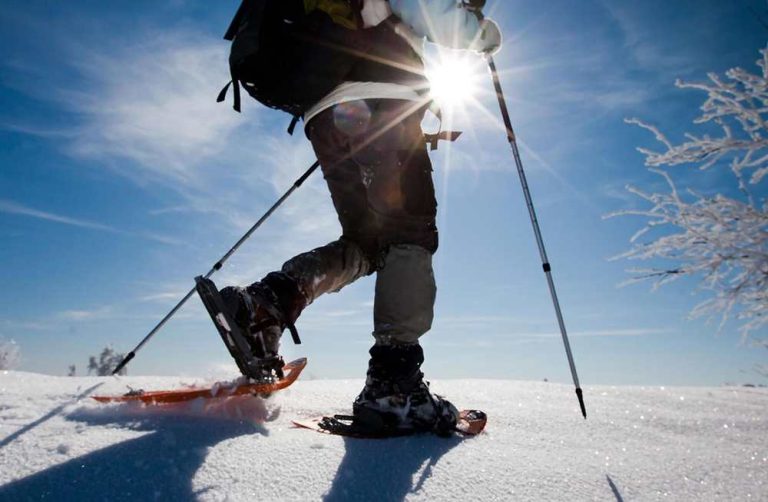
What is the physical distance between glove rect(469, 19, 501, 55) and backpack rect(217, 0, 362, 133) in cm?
65

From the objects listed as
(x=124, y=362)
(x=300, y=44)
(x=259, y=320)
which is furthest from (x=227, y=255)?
(x=300, y=44)

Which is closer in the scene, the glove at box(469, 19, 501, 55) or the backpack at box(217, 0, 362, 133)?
the backpack at box(217, 0, 362, 133)

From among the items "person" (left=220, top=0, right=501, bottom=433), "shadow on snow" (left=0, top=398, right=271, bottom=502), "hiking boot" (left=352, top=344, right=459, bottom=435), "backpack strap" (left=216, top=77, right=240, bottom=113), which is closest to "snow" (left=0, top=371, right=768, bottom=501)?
"shadow on snow" (left=0, top=398, right=271, bottom=502)

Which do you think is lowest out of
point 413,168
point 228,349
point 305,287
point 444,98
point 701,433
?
point 701,433

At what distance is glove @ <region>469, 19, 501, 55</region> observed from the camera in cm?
232

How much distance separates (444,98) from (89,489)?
90.0 inches

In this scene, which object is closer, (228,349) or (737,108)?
(228,349)

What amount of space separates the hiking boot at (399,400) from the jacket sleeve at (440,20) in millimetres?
1493

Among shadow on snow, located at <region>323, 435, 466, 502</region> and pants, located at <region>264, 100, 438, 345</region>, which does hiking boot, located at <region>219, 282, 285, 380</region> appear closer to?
pants, located at <region>264, 100, 438, 345</region>

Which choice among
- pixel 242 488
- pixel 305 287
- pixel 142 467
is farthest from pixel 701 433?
pixel 142 467

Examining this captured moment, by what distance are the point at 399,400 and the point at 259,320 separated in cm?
70

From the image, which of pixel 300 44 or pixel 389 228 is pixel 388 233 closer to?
pixel 389 228

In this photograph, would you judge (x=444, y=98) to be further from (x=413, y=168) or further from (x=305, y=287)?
(x=305, y=287)

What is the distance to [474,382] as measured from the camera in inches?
158
